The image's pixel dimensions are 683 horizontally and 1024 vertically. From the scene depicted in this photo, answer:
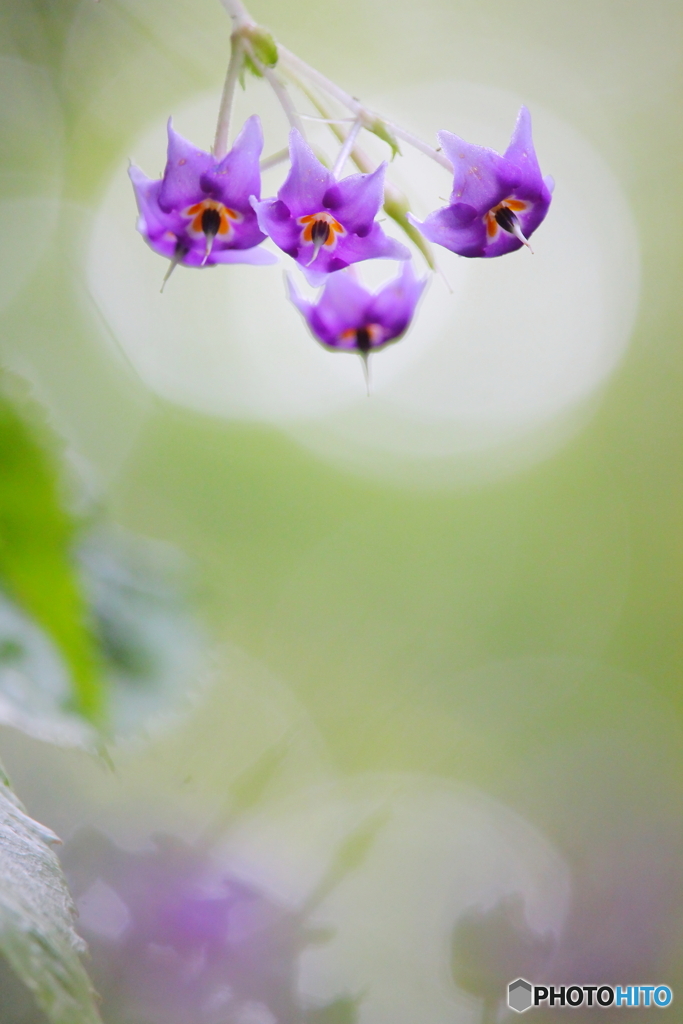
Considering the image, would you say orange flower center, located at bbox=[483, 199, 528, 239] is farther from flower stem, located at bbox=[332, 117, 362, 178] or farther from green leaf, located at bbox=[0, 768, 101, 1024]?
green leaf, located at bbox=[0, 768, 101, 1024]

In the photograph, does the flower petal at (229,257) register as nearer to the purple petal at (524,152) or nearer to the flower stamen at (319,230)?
the flower stamen at (319,230)

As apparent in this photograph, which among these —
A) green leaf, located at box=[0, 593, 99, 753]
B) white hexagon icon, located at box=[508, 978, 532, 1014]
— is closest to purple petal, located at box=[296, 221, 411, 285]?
green leaf, located at box=[0, 593, 99, 753]

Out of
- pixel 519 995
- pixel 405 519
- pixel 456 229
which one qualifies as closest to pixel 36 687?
pixel 456 229

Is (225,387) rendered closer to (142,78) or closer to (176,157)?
(142,78)

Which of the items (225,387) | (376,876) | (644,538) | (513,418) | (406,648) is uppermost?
(513,418)

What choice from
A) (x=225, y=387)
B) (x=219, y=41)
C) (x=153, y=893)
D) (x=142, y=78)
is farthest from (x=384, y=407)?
(x=153, y=893)

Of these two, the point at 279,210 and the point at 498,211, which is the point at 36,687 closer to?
the point at 279,210
